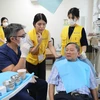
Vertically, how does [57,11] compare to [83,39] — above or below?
above

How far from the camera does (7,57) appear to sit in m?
1.75

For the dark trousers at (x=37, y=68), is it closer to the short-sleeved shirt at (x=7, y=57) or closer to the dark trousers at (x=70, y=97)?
the short-sleeved shirt at (x=7, y=57)

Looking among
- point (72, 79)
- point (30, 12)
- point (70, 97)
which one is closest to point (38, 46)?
point (72, 79)

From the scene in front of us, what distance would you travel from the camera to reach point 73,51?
2.02 m

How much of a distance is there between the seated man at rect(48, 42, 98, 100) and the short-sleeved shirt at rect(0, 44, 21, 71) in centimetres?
47

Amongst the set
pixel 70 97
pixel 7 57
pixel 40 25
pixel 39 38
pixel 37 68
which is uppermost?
pixel 40 25

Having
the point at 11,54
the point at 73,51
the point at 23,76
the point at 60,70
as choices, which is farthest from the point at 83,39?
the point at 23,76

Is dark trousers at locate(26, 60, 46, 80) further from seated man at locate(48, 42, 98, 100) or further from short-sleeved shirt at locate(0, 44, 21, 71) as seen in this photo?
short-sleeved shirt at locate(0, 44, 21, 71)

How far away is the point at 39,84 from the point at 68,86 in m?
0.40

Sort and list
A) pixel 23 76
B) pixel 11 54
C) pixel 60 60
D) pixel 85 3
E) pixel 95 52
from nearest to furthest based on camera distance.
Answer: pixel 23 76, pixel 11 54, pixel 60 60, pixel 95 52, pixel 85 3

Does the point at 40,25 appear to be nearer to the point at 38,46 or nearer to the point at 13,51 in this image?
the point at 38,46

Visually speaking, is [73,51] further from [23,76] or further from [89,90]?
[23,76]

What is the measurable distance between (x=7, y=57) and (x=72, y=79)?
741mm

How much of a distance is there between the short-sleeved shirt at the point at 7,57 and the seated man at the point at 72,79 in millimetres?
470
